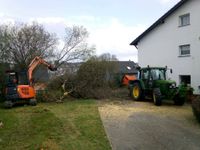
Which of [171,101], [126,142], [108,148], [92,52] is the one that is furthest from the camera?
[92,52]

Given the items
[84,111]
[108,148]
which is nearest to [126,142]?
[108,148]

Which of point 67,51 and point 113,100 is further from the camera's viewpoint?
point 67,51

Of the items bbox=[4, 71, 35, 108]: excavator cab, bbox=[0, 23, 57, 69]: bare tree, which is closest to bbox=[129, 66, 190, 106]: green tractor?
bbox=[4, 71, 35, 108]: excavator cab

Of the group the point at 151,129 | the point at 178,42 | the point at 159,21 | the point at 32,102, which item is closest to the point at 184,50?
the point at 178,42

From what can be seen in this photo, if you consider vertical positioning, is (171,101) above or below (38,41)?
below

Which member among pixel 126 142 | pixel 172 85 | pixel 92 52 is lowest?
pixel 126 142

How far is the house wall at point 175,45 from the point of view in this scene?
20297 mm

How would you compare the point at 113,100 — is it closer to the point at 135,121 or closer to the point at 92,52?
the point at 135,121

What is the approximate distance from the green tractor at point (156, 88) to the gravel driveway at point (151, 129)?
2.11m

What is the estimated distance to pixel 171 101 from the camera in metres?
19.2

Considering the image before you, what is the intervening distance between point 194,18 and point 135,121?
10842 mm

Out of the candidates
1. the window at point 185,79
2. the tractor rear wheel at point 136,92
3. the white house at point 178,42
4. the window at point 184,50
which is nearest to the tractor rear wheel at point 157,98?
the tractor rear wheel at point 136,92

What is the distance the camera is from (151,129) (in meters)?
11.0

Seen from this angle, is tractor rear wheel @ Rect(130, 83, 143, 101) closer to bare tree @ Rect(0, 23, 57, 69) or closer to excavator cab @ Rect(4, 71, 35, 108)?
excavator cab @ Rect(4, 71, 35, 108)
